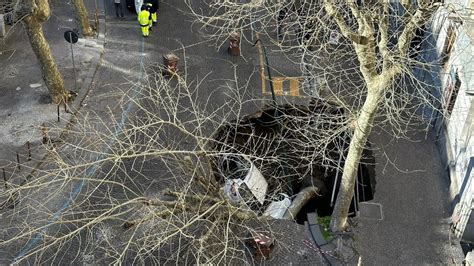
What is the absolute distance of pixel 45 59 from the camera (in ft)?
67.5

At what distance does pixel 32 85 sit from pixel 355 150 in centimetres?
1195

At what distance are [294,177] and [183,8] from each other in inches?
410

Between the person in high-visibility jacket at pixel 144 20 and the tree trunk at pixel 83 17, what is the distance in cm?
196

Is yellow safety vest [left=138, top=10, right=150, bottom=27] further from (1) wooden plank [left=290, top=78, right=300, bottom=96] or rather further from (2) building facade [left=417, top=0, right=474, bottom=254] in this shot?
(2) building facade [left=417, top=0, right=474, bottom=254]

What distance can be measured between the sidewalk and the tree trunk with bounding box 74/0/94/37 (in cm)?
32

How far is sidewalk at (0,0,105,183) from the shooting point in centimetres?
1922

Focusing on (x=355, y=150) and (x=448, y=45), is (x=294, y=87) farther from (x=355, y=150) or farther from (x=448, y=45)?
(x=355, y=150)

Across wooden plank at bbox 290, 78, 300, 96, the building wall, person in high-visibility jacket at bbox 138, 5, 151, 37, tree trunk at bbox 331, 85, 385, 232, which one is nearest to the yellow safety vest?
person in high-visibility jacket at bbox 138, 5, 151, 37

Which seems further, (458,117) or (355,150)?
(458,117)

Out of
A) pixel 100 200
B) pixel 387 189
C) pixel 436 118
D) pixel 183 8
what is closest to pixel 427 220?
pixel 387 189

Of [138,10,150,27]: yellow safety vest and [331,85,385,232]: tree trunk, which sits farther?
[138,10,150,27]: yellow safety vest

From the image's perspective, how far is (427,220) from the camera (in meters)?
17.8

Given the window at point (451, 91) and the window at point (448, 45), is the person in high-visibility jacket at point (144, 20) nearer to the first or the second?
the window at point (448, 45)

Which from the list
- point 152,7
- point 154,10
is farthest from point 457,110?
point 154,10
